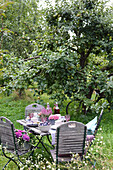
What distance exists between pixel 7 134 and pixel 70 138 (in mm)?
852

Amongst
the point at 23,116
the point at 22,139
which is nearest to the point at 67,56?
the point at 22,139

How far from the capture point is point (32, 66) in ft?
15.9

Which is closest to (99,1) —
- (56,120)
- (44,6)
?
(44,6)

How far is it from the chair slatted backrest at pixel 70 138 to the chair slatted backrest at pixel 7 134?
619mm

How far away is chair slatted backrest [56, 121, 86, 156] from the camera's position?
232cm

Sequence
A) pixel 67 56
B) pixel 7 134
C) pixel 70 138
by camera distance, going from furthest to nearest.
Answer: pixel 67 56, pixel 7 134, pixel 70 138

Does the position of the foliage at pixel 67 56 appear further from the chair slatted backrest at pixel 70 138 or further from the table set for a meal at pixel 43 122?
the chair slatted backrest at pixel 70 138

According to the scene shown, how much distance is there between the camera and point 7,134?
8.48ft

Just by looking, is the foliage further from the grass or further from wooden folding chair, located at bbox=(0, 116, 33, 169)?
wooden folding chair, located at bbox=(0, 116, 33, 169)

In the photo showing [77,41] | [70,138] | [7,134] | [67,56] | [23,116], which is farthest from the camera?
[23,116]

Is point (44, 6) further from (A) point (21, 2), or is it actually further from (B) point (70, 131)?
(B) point (70, 131)

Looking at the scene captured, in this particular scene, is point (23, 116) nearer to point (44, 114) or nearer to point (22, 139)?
point (44, 114)

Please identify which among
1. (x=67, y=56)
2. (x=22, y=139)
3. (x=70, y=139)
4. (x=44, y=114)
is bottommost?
(x=22, y=139)

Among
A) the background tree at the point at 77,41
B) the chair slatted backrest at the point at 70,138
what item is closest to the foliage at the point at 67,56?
the background tree at the point at 77,41
